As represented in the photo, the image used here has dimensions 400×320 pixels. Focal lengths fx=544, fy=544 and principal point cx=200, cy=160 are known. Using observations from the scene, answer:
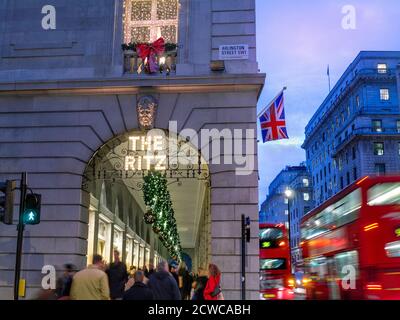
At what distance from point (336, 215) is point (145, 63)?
7999mm

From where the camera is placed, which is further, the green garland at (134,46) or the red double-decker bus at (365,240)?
the green garland at (134,46)

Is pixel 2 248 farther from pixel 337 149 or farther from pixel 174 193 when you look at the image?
pixel 337 149

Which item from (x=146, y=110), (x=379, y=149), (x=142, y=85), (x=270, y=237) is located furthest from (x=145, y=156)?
(x=379, y=149)

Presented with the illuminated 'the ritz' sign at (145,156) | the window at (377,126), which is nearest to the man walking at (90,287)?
the illuminated 'the ritz' sign at (145,156)

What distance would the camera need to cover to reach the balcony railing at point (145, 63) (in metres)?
18.4

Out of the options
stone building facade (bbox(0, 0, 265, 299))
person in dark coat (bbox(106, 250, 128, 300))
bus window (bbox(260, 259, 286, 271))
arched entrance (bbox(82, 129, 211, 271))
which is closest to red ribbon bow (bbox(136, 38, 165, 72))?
stone building facade (bbox(0, 0, 265, 299))

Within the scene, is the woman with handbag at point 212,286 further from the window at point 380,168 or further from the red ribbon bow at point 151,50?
the window at point 380,168

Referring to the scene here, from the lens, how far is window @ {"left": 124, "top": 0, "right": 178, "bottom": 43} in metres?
19.0

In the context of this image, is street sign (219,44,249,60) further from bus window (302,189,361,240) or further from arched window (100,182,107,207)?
arched window (100,182,107,207)

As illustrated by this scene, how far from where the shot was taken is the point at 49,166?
1775 centimetres

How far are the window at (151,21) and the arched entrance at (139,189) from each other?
3.46 meters

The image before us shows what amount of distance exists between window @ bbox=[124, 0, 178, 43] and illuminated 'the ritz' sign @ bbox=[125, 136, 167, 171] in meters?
3.48

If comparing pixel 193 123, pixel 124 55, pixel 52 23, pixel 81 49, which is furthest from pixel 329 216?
pixel 52 23

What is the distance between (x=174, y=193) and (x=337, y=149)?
47.2 meters
